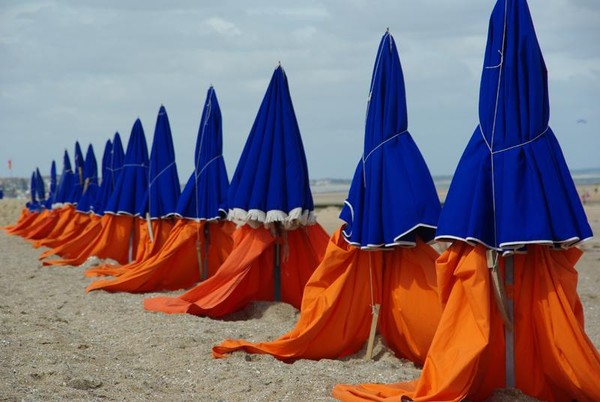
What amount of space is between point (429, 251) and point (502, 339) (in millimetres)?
1530

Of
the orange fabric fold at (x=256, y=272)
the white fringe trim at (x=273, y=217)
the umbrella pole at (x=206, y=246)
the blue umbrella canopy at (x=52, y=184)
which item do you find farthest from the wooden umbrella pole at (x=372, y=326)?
the blue umbrella canopy at (x=52, y=184)

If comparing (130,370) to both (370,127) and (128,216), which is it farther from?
(128,216)

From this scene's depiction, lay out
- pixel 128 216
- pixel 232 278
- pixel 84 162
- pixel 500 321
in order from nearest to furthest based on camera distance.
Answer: pixel 500 321 < pixel 232 278 < pixel 128 216 < pixel 84 162

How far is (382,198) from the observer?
6.98 meters

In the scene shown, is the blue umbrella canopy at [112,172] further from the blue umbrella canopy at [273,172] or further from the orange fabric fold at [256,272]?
the blue umbrella canopy at [273,172]

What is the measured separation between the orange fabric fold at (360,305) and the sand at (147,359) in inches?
4.7

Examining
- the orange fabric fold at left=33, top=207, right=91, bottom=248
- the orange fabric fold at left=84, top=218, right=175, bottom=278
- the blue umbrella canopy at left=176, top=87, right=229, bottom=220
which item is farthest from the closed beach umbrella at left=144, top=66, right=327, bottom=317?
the orange fabric fold at left=33, top=207, right=91, bottom=248

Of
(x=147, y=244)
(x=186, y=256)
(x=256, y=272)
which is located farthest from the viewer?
(x=147, y=244)

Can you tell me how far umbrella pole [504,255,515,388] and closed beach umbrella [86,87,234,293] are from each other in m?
6.35

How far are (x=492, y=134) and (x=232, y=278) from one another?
440cm

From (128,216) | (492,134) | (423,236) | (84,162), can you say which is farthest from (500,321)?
(84,162)

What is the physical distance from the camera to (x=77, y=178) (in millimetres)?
24750

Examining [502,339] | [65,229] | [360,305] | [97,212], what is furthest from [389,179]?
[65,229]

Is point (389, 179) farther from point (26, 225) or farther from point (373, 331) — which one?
point (26, 225)
